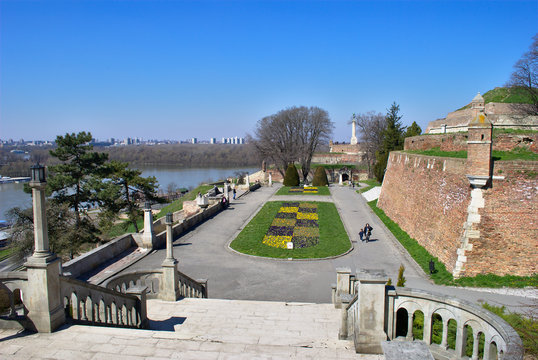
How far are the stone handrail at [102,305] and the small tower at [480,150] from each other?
32.7 ft

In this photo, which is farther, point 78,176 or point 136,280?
point 78,176

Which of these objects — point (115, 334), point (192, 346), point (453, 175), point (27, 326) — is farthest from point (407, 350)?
point (453, 175)

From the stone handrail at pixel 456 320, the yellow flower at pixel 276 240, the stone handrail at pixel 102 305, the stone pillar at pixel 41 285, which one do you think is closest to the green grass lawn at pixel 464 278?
the yellow flower at pixel 276 240

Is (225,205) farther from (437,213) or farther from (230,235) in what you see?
(437,213)

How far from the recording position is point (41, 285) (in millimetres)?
5156

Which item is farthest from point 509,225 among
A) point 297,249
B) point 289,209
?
point 289,209

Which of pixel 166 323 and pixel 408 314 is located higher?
pixel 408 314

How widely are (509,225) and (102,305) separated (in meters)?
11.3

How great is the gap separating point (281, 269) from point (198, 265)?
314 cm

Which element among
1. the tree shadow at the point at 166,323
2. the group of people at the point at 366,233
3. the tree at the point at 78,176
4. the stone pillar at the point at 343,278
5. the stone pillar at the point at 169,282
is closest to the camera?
the tree shadow at the point at 166,323

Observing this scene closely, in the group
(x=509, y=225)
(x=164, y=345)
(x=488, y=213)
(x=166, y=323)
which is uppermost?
(x=488, y=213)

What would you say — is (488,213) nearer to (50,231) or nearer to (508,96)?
(508,96)

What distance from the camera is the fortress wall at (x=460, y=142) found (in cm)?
1501

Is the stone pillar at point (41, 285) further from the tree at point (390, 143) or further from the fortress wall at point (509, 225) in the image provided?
the tree at point (390, 143)
